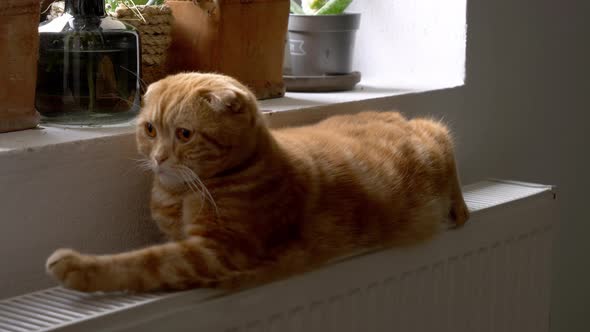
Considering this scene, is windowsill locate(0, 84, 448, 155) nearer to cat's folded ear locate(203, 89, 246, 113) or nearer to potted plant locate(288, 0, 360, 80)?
potted plant locate(288, 0, 360, 80)

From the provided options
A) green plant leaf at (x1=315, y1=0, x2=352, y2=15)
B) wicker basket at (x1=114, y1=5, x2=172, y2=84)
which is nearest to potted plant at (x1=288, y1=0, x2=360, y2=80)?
green plant leaf at (x1=315, y1=0, x2=352, y2=15)

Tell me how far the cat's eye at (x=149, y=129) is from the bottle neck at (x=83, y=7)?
9.2 inches

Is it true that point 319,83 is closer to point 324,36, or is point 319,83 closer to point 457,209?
point 324,36

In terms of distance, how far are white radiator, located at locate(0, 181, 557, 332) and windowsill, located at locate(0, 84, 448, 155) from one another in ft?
0.66

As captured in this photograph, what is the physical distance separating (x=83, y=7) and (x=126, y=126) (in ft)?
0.62

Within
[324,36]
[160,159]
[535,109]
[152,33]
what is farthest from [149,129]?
[535,109]

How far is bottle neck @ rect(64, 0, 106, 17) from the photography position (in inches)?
50.7

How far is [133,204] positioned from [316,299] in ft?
1.02

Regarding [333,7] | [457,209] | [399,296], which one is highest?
[333,7]

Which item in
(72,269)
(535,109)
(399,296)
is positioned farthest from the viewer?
(535,109)

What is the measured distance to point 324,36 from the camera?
1.71 metres

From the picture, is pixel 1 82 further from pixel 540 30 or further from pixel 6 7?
pixel 540 30

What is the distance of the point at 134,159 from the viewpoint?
1.26 metres

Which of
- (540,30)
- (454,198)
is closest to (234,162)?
(454,198)
